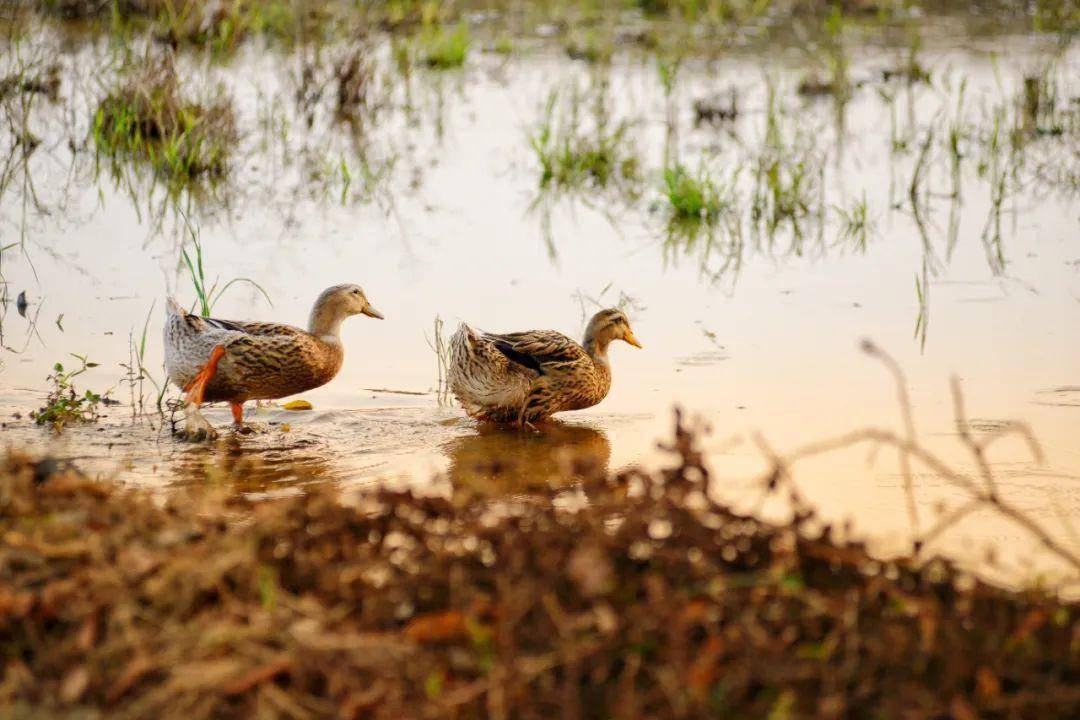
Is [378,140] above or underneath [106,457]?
above

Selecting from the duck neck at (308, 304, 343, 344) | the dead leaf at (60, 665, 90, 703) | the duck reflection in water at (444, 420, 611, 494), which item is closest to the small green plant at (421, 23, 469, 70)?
the duck neck at (308, 304, 343, 344)

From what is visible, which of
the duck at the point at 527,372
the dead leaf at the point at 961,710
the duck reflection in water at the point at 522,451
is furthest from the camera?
the duck at the point at 527,372

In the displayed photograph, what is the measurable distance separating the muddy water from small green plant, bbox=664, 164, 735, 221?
0.63 ft

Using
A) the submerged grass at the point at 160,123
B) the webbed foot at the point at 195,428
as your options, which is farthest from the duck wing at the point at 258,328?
the submerged grass at the point at 160,123

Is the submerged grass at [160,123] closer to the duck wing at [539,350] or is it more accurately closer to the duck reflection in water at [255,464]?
the duck wing at [539,350]

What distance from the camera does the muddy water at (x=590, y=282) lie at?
649cm

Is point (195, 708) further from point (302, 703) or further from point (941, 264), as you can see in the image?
point (941, 264)

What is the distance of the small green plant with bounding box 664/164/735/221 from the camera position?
10.6 meters

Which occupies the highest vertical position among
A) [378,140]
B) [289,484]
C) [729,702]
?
[378,140]

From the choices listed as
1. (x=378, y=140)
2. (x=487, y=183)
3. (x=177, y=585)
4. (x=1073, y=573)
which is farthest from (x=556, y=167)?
(x=177, y=585)

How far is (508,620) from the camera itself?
283cm

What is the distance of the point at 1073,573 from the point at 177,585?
2939 mm

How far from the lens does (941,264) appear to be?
9719mm

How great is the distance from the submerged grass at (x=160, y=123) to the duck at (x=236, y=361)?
13.6ft
